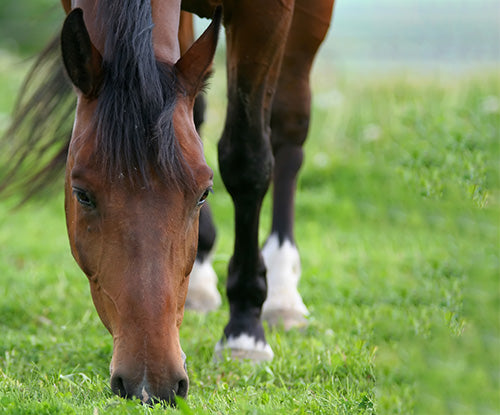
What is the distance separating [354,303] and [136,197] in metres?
2.59

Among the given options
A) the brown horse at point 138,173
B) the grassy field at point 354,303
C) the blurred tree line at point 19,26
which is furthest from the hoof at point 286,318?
the blurred tree line at point 19,26

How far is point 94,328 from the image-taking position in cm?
416

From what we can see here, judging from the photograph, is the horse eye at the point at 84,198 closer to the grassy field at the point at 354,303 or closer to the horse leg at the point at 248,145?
the grassy field at the point at 354,303

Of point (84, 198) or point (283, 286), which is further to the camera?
point (283, 286)

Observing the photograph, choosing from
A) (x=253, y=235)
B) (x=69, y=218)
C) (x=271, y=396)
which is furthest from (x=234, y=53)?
(x=271, y=396)

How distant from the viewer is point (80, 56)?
268 cm

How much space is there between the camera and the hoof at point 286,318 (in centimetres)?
439

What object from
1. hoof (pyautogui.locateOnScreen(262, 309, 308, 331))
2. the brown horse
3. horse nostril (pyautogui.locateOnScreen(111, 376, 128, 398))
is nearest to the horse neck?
the brown horse

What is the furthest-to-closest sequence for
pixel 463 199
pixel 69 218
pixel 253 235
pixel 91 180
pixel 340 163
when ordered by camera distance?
1. pixel 340 163
2. pixel 253 235
3. pixel 463 199
4. pixel 69 218
5. pixel 91 180

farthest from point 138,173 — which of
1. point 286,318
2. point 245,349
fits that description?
point 286,318

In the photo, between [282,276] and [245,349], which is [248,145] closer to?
[245,349]

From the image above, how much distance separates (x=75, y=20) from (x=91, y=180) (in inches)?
23.1

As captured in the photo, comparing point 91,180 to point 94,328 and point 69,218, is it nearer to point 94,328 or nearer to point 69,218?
point 69,218

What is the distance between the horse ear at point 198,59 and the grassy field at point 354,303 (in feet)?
3.89
